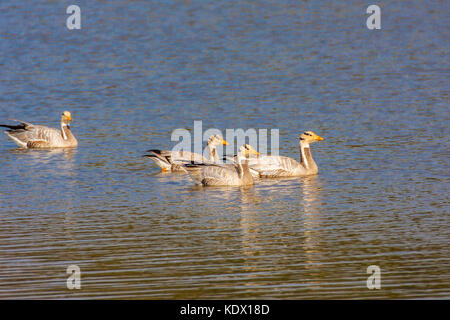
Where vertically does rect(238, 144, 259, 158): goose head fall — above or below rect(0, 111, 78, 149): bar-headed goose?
below

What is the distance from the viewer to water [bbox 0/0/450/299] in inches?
490

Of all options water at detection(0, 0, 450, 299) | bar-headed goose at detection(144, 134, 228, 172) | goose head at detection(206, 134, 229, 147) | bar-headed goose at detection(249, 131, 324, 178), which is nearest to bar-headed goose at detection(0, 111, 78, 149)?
water at detection(0, 0, 450, 299)

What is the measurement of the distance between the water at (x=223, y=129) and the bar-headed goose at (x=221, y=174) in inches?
12.4

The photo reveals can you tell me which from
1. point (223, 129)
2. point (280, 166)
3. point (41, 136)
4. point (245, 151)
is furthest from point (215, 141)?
point (41, 136)

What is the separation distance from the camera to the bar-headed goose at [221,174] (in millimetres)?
19094

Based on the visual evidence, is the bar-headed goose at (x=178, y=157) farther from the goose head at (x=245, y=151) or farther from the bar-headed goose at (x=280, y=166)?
the bar-headed goose at (x=280, y=166)

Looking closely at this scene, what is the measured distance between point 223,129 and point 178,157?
12.9ft

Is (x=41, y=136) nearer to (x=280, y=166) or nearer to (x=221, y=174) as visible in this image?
(x=221, y=174)

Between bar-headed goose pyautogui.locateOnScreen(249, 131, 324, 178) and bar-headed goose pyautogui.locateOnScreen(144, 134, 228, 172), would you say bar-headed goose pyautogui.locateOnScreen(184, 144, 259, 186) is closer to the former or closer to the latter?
bar-headed goose pyautogui.locateOnScreen(249, 131, 324, 178)

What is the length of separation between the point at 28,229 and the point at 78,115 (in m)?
12.5

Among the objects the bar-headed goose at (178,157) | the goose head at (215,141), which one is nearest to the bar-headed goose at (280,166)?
the goose head at (215,141)

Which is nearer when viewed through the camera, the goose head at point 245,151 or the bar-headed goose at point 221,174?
the bar-headed goose at point 221,174

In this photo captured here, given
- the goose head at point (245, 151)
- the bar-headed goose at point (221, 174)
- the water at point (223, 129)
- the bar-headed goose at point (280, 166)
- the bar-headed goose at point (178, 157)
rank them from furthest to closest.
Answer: the bar-headed goose at point (178, 157)
the bar-headed goose at point (280, 166)
the goose head at point (245, 151)
the bar-headed goose at point (221, 174)
the water at point (223, 129)

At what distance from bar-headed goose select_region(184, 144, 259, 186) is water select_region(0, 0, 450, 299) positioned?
315 mm
